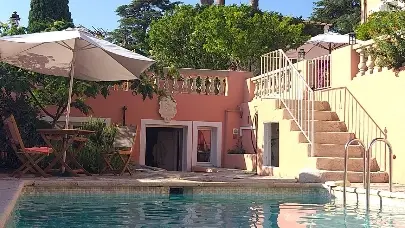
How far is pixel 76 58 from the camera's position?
11.2 m

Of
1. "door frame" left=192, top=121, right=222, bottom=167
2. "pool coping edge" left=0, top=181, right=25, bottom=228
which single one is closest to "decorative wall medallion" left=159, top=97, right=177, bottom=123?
"door frame" left=192, top=121, right=222, bottom=167

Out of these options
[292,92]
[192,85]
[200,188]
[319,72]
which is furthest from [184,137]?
[200,188]

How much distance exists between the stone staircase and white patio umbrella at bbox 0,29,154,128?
3.42 meters

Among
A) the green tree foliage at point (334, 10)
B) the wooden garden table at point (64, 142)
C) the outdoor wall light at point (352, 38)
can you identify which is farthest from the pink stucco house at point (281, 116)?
the green tree foliage at point (334, 10)

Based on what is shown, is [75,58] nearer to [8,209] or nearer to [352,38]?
[8,209]

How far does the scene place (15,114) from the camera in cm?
1141

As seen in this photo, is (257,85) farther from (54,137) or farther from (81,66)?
(54,137)

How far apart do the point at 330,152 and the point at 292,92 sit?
7.68ft

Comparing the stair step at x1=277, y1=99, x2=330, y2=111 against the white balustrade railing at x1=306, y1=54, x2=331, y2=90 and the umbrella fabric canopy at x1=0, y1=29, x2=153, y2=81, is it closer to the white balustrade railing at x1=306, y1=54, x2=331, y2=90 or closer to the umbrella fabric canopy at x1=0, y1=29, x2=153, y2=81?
the white balustrade railing at x1=306, y1=54, x2=331, y2=90

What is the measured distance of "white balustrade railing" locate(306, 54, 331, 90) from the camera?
527 inches

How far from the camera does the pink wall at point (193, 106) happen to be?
46.3ft

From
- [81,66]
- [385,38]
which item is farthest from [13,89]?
[385,38]

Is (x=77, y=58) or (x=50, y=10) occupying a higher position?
(x=50, y=10)

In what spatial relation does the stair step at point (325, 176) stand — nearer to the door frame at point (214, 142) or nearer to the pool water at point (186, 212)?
the pool water at point (186, 212)
